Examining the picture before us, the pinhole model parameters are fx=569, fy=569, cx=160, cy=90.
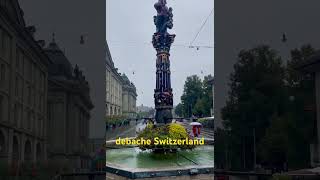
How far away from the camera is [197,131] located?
39531 mm

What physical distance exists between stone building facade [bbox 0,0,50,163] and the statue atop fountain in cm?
926

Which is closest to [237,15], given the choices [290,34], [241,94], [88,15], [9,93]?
[290,34]

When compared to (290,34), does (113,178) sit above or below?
below

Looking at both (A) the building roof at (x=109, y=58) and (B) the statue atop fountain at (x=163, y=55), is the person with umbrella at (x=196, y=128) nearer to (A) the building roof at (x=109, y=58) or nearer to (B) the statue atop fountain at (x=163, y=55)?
(B) the statue atop fountain at (x=163, y=55)

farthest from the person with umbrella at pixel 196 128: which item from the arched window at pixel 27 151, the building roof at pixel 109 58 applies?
the arched window at pixel 27 151

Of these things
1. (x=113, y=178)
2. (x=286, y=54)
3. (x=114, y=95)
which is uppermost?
(x=286, y=54)

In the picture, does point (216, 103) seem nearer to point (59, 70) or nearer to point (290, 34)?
point (290, 34)

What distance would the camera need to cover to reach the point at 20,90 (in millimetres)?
33906

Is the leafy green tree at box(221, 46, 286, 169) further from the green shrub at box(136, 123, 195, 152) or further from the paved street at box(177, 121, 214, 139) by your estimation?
the green shrub at box(136, 123, 195, 152)

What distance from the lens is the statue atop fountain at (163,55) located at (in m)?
41.6

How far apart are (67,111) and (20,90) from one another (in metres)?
3.83

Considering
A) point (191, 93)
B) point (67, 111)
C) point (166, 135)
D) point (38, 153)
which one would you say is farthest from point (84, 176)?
point (191, 93)

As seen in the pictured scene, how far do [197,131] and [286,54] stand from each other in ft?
27.0

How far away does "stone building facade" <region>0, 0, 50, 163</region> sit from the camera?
3166cm
